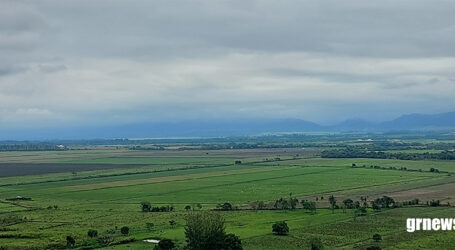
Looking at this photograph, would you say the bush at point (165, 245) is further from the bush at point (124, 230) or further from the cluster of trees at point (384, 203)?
the cluster of trees at point (384, 203)

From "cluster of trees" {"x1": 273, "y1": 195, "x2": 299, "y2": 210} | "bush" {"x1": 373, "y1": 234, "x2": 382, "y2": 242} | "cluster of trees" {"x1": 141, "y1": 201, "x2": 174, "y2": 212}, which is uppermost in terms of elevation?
"cluster of trees" {"x1": 273, "y1": 195, "x2": 299, "y2": 210}

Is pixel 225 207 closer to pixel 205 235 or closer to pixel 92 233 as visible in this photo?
pixel 92 233

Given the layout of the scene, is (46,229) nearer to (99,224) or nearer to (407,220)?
(99,224)

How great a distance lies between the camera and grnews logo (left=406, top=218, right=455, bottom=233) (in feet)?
172

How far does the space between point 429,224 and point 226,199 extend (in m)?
28.5

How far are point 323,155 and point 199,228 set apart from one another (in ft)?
382

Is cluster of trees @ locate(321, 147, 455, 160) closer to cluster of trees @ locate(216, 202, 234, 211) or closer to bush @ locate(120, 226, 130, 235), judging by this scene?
cluster of trees @ locate(216, 202, 234, 211)

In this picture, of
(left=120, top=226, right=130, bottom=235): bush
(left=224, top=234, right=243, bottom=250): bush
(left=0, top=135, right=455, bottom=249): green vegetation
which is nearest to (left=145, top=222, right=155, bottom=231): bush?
(left=0, top=135, right=455, bottom=249): green vegetation

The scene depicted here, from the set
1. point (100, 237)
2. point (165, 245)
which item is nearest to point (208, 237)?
point (165, 245)

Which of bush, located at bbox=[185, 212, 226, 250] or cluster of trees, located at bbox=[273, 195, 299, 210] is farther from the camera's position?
cluster of trees, located at bbox=[273, 195, 299, 210]

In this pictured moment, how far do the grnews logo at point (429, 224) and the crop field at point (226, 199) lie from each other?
0.86 metres

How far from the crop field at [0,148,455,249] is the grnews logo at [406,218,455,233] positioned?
2.81ft

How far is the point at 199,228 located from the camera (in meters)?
43.4

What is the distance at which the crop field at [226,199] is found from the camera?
49906mm
